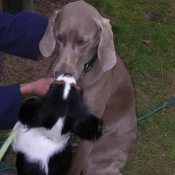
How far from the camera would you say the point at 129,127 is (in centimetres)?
302

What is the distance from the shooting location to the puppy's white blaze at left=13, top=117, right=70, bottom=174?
229cm

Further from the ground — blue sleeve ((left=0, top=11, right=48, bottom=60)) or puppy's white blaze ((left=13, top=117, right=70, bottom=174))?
blue sleeve ((left=0, top=11, right=48, bottom=60))

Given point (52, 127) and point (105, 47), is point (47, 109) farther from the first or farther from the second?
point (105, 47)

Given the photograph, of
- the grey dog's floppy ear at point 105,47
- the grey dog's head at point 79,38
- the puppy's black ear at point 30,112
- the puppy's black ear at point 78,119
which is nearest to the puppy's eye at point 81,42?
the grey dog's head at point 79,38

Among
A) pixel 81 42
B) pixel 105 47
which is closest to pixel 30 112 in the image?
pixel 81 42

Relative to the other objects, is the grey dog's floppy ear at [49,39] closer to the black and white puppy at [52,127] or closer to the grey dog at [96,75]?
the grey dog at [96,75]

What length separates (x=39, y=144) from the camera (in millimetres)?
2326

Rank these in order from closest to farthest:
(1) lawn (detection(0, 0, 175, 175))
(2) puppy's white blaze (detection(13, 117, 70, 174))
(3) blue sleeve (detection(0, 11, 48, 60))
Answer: (2) puppy's white blaze (detection(13, 117, 70, 174)), (3) blue sleeve (detection(0, 11, 48, 60)), (1) lawn (detection(0, 0, 175, 175))

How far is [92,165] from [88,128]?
0.83m

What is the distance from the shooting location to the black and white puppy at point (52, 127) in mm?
2090

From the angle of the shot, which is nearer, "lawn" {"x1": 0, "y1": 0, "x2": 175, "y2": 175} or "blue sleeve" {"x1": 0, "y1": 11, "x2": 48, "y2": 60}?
"blue sleeve" {"x1": 0, "y1": 11, "x2": 48, "y2": 60}

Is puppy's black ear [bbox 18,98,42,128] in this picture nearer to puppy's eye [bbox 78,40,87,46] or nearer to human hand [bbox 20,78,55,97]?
human hand [bbox 20,78,55,97]

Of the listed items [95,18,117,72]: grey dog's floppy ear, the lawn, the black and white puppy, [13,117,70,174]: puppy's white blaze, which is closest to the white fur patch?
the black and white puppy

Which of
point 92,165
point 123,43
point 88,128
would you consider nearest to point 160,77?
point 123,43
